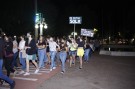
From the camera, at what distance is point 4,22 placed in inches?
1673

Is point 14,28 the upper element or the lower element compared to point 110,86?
upper

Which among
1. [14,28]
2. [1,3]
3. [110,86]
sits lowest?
[110,86]

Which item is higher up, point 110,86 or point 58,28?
point 58,28

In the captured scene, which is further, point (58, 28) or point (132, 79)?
point (58, 28)

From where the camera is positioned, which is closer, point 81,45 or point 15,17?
point 81,45

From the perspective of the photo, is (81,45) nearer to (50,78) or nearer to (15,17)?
(50,78)

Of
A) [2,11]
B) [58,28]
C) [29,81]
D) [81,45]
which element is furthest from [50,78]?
[58,28]

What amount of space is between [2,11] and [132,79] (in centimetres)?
3240

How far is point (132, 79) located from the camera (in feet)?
40.0

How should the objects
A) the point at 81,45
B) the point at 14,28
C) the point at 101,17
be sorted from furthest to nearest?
the point at 101,17 → the point at 14,28 → the point at 81,45

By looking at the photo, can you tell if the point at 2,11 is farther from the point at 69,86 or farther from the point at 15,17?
the point at 69,86

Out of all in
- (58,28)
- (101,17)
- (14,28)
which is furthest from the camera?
(101,17)

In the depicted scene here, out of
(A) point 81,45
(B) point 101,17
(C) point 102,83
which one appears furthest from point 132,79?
(B) point 101,17

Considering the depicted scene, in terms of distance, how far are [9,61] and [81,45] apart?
545 cm
